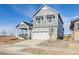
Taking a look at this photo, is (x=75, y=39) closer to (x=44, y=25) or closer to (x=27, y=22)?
(x=44, y=25)

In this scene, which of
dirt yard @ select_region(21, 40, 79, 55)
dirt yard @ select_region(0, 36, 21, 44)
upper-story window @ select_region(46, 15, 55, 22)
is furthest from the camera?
dirt yard @ select_region(0, 36, 21, 44)

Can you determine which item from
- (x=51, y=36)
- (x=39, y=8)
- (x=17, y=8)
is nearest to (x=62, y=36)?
(x=51, y=36)

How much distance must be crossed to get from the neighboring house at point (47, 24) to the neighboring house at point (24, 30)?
12 cm

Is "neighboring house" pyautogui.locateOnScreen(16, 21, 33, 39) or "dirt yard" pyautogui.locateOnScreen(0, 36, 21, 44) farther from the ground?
"neighboring house" pyautogui.locateOnScreen(16, 21, 33, 39)

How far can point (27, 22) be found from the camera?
4953 mm

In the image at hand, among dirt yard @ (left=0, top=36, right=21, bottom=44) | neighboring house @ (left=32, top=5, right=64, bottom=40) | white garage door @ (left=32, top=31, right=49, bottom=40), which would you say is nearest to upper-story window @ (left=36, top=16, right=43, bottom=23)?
neighboring house @ (left=32, top=5, right=64, bottom=40)

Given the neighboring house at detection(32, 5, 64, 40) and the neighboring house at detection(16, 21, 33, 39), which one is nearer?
the neighboring house at detection(32, 5, 64, 40)

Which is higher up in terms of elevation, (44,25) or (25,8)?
(25,8)

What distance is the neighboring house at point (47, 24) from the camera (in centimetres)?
487

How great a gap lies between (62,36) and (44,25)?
506 millimetres

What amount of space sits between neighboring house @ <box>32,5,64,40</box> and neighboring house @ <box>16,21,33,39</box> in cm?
12

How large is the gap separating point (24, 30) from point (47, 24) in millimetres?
580

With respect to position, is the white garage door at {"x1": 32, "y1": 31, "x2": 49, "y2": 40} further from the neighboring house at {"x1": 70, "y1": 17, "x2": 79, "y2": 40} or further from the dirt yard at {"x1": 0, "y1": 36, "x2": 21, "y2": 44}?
the neighboring house at {"x1": 70, "y1": 17, "x2": 79, "y2": 40}

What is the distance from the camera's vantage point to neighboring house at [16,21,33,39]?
16.3 feet
